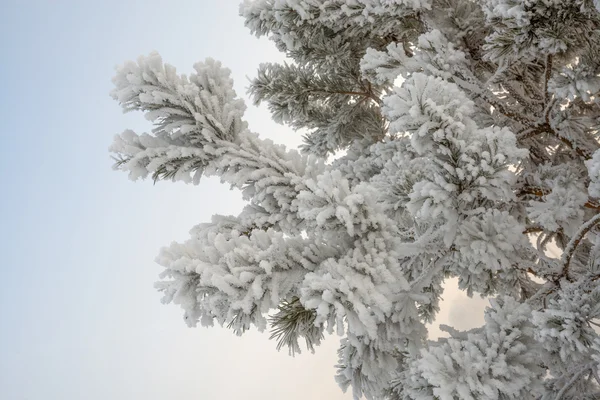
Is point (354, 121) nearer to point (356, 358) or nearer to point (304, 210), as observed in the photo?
point (356, 358)

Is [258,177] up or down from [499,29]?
down

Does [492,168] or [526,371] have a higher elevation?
[492,168]

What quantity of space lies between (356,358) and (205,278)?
1.18 m

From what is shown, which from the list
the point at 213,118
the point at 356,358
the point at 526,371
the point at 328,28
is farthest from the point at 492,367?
the point at 328,28

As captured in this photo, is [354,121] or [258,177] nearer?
[258,177]

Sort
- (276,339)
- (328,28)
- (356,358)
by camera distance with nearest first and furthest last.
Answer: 1. (276,339)
2. (356,358)
3. (328,28)

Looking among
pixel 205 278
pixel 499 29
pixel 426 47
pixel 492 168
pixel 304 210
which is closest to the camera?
pixel 205 278

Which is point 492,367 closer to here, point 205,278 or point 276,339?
point 276,339

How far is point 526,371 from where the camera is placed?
5.79ft

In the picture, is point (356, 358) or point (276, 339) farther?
point (356, 358)

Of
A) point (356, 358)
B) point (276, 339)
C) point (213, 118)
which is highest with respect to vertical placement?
point (213, 118)

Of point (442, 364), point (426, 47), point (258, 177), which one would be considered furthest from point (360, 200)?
point (426, 47)

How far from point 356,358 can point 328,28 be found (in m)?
3.56

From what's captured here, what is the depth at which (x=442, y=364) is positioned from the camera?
1.77m
